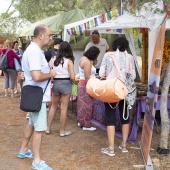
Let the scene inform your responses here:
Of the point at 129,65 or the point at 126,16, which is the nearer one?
the point at 129,65

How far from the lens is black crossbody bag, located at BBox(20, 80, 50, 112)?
371 centimetres

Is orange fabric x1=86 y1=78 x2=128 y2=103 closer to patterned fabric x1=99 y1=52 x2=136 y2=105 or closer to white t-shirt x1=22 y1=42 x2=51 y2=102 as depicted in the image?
patterned fabric x1=99 y1=52 x2=136 y2=105

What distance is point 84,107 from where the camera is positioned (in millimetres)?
5840

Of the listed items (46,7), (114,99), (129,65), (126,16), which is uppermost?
(46,7)

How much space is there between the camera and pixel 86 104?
5.82 metres

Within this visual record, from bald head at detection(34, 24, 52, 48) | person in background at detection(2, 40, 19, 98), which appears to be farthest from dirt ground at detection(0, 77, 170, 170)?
person in background at detection(2, 40, 19, 98)

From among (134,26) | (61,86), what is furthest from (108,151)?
(134,26)

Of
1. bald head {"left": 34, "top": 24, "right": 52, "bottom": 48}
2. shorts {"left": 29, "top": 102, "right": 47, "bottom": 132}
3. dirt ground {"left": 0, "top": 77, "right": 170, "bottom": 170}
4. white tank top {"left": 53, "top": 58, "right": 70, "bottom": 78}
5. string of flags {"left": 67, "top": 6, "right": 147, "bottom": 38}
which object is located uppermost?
string of flags {"left": 67, "top": 6, "right": 147, "bottom": 38}

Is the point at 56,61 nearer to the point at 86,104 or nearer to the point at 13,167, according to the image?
the point at 86,104

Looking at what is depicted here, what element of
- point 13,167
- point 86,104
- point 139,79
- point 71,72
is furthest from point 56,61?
point 139,79

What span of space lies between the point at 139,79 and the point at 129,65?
12.2 ft

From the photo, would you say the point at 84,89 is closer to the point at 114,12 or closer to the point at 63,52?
the point at 63,52

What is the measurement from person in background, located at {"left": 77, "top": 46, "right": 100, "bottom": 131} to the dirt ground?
200 mm

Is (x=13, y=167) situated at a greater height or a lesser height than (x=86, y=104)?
lesser
